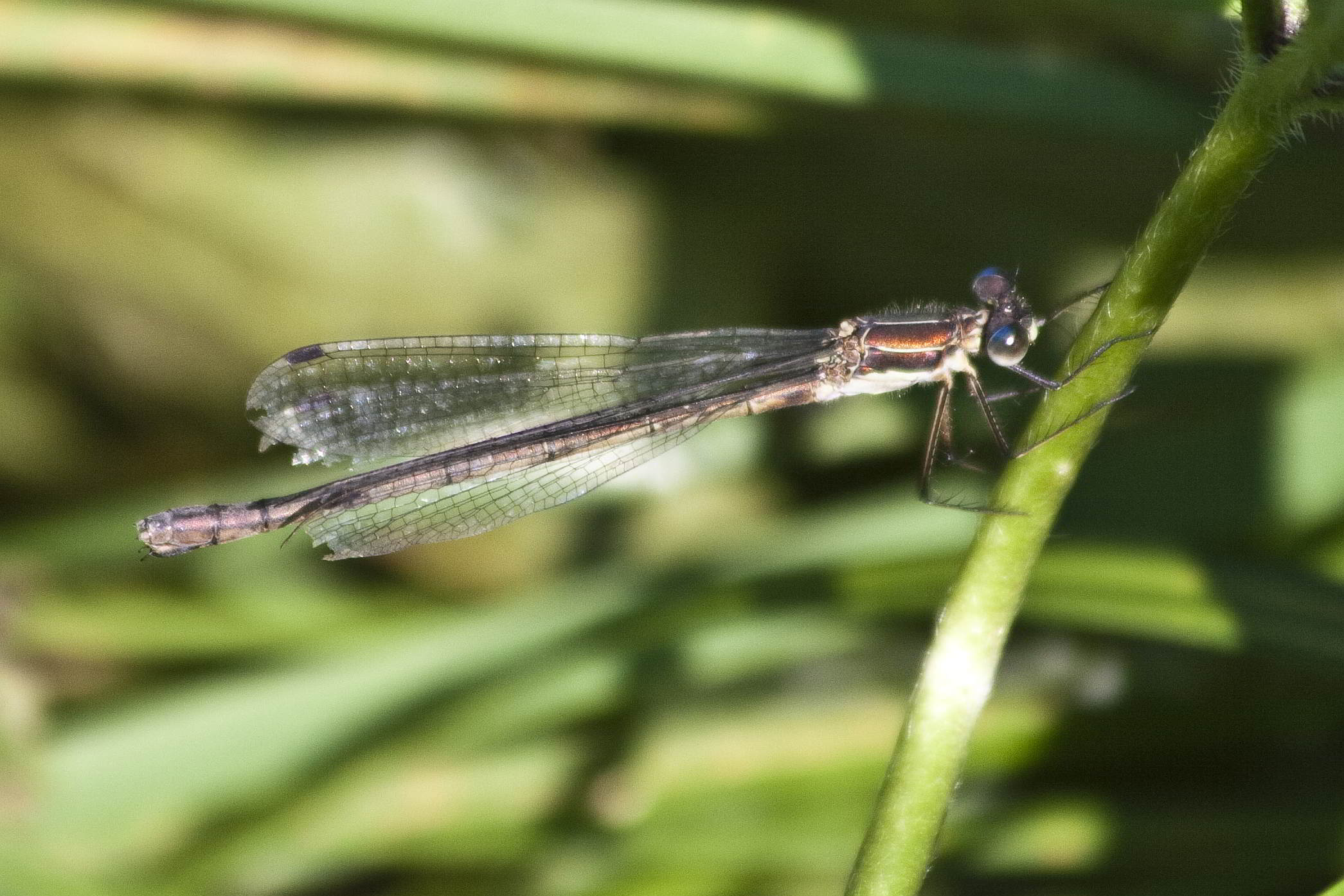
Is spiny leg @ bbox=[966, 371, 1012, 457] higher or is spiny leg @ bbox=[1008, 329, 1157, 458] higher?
spiny leg @ bbox=[966, 371, 1012, 457]

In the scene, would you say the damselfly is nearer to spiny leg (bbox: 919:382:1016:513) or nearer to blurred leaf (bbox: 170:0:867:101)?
spiny leg (bbox: 919:382:1016:513)

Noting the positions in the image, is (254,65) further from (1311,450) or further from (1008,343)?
(1311,450)

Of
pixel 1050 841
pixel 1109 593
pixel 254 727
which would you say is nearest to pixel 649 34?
pixel 1109 593

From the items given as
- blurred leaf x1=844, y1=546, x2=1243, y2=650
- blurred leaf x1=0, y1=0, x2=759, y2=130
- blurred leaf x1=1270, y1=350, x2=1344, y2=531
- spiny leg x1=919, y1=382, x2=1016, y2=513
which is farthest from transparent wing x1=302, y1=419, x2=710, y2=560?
blurred leaf x1=1270, y1=350, x2=1344, y2=531

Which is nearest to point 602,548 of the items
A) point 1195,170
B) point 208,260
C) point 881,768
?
point 881,768

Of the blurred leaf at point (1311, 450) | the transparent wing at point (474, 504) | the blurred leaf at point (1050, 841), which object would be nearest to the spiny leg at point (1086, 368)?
the transparent wing at point (474, 504)

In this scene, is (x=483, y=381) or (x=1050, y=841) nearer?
(x=1050, y=841)

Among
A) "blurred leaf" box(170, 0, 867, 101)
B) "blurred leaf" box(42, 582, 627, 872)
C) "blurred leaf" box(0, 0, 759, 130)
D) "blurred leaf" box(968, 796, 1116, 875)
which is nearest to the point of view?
"blurred leaf" box(170, 0, 867, 101)

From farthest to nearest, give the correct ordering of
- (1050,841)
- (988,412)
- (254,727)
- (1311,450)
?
(254,727) < (1050,841) < (1311,450) < (988,412)

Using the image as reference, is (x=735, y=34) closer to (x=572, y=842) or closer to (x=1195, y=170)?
(x=1195, y=170)
